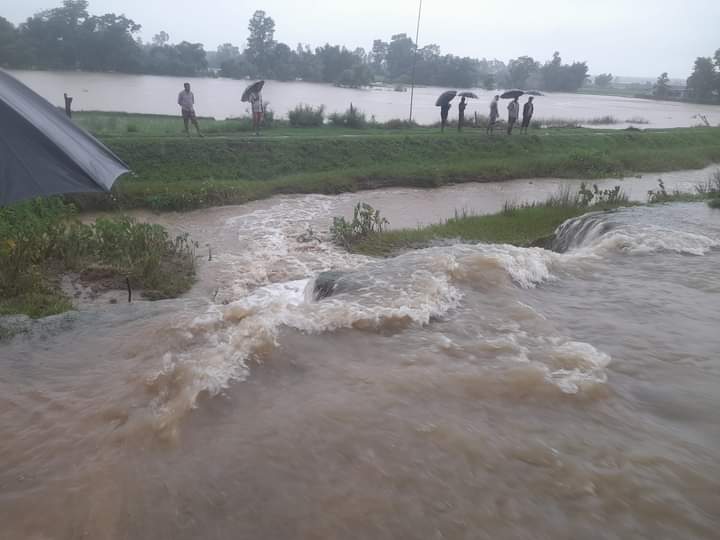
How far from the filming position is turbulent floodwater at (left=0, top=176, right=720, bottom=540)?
8.50 ft

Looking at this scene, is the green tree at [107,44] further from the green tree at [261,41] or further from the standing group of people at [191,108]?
the standing group of people at [191,108]

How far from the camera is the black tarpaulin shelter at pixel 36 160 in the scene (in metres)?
2.61

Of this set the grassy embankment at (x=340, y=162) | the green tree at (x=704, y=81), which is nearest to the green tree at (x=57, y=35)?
the grassy embankment at (x=340, y=162)

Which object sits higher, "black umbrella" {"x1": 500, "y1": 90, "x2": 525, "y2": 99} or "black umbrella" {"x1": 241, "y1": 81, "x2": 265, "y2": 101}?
"black umbrella" {"x1": 500, "y1": 90, "x2": 525, "y2": 99}

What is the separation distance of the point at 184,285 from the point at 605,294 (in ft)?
16.4

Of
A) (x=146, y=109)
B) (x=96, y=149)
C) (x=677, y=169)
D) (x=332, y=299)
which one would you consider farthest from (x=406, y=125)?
(x=96, y=149)

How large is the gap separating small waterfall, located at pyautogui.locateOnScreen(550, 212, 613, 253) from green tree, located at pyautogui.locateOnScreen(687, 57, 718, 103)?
207ft

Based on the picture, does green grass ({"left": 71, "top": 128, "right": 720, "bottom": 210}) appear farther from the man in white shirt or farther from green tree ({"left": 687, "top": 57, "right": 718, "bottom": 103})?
green tree ({"left": 687, "top": 57, "right": 718, "bottom": 103})

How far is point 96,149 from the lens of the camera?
3.25 meters

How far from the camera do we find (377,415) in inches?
130

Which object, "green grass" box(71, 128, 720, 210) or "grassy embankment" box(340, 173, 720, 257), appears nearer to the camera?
"grassy embankment" box(340, 173, 720, 257)

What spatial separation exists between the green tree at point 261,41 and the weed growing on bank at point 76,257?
5564 cm

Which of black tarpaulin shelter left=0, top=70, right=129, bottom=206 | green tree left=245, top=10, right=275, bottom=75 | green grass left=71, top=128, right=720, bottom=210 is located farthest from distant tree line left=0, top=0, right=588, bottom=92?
black tarpaulin shelter left=0, top=70, right=129, bottom=206

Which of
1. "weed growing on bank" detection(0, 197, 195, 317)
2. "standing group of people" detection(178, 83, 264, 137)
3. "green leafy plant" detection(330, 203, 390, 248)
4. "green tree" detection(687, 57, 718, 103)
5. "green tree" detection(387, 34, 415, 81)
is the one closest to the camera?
"weed growing on bank" detection(0, 197, 195, 317)
